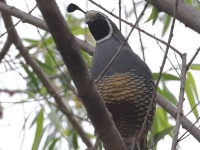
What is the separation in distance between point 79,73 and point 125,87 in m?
0.86

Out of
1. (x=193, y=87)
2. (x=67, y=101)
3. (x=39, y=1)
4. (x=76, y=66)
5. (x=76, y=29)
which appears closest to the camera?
(x=39, y=1)

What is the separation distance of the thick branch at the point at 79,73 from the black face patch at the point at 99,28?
3.09 feet

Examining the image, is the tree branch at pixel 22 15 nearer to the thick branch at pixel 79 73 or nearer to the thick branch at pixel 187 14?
the thick branch at pixel 187 14

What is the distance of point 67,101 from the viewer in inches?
174

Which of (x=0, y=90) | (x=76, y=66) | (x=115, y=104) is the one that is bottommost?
(x=76, y=66)

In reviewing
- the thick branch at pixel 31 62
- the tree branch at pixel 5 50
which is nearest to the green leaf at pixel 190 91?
the thick branch at pixel 31 62

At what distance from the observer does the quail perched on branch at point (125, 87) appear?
2.55 metres

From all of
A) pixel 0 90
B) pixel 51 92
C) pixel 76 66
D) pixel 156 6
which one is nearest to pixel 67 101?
pixel 0 90

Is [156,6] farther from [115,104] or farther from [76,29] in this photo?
[76,29]

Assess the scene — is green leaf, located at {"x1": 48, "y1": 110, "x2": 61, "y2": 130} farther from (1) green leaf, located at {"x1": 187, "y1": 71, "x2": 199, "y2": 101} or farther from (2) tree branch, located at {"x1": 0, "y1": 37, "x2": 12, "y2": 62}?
(1) green leaf, located at {"x1": 187, "y1": 71, "x2": 199, "y2": 101}

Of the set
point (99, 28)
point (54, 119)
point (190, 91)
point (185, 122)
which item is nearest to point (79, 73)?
point (185, 122)

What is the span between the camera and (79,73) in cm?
170

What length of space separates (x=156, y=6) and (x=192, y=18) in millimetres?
167

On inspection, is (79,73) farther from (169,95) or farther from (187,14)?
(169,95)
